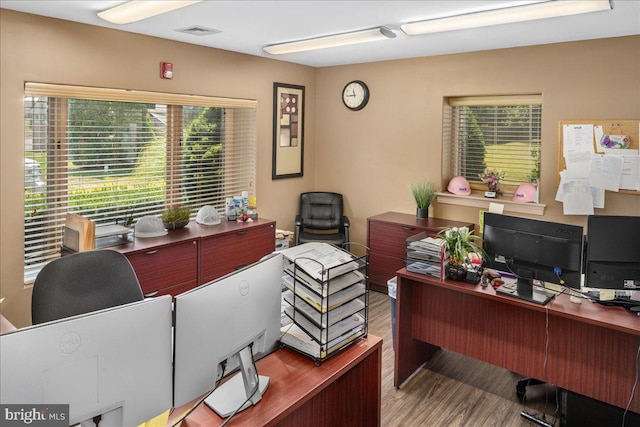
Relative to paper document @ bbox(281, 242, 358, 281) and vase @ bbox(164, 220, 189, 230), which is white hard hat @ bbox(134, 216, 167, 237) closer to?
vase @ bbox(164, 220, 189, 230)

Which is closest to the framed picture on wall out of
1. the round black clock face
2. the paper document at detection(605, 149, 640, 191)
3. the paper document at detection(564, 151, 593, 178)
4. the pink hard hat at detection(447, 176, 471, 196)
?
the round black clock face

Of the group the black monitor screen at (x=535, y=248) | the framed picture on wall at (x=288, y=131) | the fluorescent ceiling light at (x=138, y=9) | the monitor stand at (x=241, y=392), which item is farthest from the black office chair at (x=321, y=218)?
the monitor stand at (x=241, y=392)

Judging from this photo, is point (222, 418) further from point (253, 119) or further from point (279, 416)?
point (253, 119)

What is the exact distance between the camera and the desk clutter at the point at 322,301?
6.46ft

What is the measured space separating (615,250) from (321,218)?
3.56 metres

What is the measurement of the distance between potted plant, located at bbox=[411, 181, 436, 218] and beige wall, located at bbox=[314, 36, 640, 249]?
0.12 m

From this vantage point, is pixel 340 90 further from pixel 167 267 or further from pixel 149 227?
pixel 167 267

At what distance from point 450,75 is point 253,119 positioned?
217 cm

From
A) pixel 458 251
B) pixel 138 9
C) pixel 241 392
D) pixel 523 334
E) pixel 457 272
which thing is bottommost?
pixel 523 334

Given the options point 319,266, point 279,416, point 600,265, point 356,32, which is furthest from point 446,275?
point 356,32

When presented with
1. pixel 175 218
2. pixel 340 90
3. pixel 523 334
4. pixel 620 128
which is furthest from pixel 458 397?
pixel 340 90

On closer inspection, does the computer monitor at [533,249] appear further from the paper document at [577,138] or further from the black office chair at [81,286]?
the black office chair at [81,286]

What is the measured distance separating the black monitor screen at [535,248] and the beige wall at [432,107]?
186 cm

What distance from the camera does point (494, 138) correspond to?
193 inches
